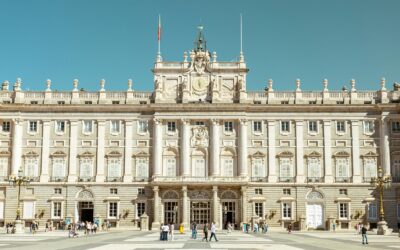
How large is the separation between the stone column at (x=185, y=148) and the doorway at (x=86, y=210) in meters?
11.2

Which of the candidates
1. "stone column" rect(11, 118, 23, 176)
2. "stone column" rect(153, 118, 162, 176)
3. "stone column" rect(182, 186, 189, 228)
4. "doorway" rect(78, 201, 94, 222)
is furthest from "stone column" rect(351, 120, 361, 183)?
"stone column" rect(11, 118, 23, 176)

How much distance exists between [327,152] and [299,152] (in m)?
3.17

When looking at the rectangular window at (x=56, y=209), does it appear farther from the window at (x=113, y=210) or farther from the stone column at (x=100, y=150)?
the window at (x=113, y=210)

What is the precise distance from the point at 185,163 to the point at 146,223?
A: 815 cm

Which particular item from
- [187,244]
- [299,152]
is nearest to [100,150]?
[299,152]

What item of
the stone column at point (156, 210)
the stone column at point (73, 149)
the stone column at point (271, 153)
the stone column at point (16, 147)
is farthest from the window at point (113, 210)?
the stone column at point (271, 153)

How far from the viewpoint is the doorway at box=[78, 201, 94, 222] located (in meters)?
67.7

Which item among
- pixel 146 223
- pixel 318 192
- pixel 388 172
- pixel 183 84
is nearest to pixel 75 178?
pixel 146 223

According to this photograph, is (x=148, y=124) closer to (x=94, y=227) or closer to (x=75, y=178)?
(x=75, y=178)

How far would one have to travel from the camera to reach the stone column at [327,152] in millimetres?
67625

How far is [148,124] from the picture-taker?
69.2 meters

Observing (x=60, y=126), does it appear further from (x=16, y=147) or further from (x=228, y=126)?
(x=228, y=126)

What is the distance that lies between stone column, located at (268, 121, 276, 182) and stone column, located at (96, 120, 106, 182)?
19.0m

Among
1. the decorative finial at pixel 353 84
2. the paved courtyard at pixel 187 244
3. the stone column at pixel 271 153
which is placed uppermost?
the decorative finial at pixel 353 84
